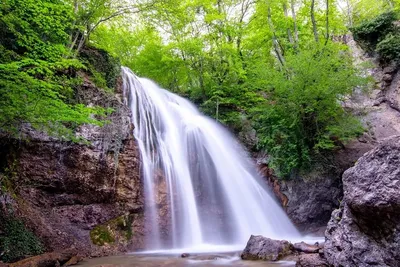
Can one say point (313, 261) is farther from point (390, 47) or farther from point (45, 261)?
point (390, 47)

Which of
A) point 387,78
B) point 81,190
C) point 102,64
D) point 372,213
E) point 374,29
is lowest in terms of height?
point 372,213

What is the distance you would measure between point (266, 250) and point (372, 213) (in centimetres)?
295

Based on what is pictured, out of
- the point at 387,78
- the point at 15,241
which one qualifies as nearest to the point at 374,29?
the point at 387,78

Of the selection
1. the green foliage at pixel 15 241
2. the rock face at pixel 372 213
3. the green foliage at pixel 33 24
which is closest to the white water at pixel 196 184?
the green foliage at pixel 15 241

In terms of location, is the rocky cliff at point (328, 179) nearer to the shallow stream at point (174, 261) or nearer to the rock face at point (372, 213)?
the shallow stream at point (174, 261)

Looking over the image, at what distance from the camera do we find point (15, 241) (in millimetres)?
6398

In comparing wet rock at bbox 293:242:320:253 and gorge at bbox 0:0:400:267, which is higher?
gorge at bbox 0:0:400:267

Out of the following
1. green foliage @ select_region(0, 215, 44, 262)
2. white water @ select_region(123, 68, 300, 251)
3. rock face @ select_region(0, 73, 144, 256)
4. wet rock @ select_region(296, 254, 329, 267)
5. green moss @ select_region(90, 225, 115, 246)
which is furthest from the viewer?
white water @ select_region(123, 68, 300, 251)

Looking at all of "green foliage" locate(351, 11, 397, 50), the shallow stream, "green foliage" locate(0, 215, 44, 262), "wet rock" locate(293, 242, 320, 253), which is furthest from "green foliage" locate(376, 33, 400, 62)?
"green foliage" locate(0, 215, 44, 262)

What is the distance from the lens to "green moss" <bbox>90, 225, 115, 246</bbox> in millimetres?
7595

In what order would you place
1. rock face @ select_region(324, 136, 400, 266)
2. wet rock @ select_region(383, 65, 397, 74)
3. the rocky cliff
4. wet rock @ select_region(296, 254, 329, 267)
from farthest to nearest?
wet rock @ select_region(383, 65, 397, 74) < the rocky cliff < wet rock @ select_region(296, 254, 329, 267) < rock face @ select_region(324, 136, 400, 266)

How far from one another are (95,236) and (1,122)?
357cm

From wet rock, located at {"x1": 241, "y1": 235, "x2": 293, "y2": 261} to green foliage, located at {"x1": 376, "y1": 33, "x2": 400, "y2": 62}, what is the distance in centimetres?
1246

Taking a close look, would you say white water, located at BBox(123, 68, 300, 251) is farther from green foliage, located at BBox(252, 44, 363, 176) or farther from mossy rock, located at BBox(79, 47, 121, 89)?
green foliage, located at BBox(252, 44, 363, 176)
